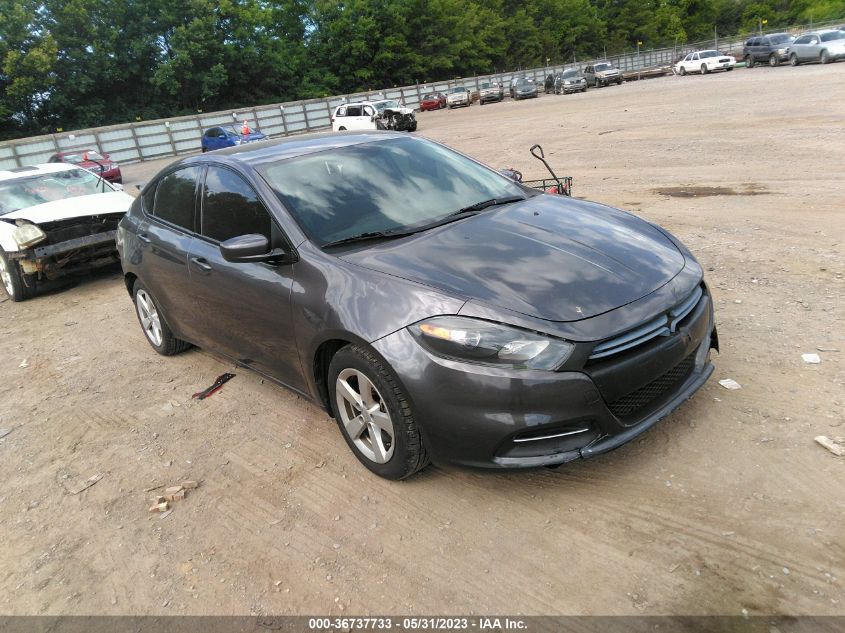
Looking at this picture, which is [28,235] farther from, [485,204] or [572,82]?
[572,82]

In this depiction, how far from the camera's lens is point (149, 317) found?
5.40 metres

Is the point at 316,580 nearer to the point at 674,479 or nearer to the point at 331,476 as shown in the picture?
the point at 331,476

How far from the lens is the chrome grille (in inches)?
107

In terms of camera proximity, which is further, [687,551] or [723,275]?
[723,275]

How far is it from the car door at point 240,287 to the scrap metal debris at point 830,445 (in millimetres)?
2710

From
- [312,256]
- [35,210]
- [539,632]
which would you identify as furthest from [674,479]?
[35,210]

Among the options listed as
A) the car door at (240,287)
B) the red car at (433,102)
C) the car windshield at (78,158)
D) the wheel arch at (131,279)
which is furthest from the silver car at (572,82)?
the car door at (240,287)

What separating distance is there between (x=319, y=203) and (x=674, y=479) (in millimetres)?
2388

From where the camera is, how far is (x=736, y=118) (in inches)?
614

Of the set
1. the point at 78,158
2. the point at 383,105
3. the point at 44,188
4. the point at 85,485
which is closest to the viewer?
the point at 85,485

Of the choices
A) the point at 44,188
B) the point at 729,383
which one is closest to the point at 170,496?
the point at 729,383

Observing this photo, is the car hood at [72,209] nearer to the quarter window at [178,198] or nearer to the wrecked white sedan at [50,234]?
the wrecked white sedan at [50,234]

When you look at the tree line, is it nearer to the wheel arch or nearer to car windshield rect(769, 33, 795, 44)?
car windshield rect(769, 33, 795, 44)

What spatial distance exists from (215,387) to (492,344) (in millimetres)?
2752
